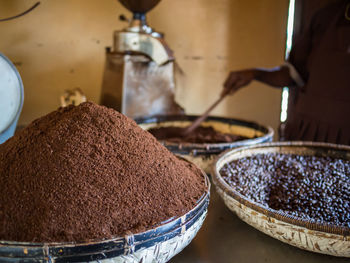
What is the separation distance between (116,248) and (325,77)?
57.4 inches

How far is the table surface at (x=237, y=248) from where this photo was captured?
66 cm

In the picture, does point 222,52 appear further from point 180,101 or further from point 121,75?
point 121,75

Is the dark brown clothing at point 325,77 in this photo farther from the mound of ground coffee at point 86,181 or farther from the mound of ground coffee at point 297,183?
the mound of ground coffee at point 86,181

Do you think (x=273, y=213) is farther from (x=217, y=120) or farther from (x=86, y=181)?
(x=217, y=120)

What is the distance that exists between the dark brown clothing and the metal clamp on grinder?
0.76m

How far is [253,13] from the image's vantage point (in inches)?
80.7

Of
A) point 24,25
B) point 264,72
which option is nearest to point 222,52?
point 264,72

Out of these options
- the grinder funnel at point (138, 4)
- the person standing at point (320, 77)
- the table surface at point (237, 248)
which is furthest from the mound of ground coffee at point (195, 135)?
the grinder funnel at point (138, 4)

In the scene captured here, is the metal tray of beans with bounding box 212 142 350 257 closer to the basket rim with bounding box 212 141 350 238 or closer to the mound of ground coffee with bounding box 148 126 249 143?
the basket rim with bounding box 212 141 350 238

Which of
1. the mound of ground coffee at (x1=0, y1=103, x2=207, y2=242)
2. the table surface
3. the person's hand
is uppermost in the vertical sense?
Answer: the person's hand

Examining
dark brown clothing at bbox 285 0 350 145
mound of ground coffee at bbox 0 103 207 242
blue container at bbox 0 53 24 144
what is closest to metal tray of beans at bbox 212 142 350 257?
mound of ground coffee at bbox 0 103 207 242

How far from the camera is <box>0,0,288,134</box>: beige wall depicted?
5.40ft

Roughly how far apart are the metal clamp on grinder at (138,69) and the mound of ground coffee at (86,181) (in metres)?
0.79

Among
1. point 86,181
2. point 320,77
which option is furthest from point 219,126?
point 86,181
